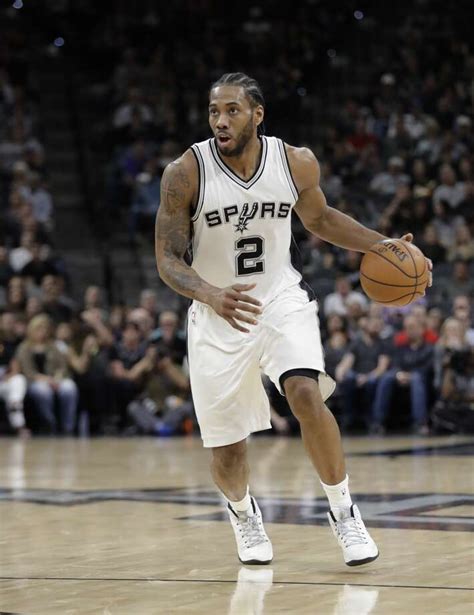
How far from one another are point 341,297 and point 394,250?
889 cm

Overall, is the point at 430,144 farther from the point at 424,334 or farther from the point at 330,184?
the point at 424,334

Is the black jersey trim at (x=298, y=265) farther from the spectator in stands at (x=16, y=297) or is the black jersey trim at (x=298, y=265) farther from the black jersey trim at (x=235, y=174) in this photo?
the spectator in stands at (x=16, y=297)

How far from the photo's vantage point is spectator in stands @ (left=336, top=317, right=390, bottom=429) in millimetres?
13078

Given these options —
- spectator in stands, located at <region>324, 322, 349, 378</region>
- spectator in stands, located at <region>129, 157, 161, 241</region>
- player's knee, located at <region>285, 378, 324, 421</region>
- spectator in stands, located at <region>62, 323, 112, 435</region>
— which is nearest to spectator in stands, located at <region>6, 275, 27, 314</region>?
spectator in stands, located at <region>62, 323, 112, 435</region>

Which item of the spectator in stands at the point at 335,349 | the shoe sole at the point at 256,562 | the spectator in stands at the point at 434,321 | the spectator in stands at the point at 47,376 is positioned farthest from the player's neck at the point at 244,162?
the spectator in stands at the point at 47,376

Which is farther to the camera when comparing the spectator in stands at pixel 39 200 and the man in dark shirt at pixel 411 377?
the spectator in stands at pixel 39 200

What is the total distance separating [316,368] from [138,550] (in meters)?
1.20

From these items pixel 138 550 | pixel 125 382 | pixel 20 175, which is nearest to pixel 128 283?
pixel 20 175

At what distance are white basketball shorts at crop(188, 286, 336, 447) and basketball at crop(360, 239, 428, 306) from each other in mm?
365

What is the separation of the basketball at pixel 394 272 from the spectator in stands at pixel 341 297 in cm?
860

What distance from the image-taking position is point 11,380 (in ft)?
46.0

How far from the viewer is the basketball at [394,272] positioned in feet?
17.2

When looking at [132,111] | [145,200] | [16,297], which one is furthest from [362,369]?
[132,111]

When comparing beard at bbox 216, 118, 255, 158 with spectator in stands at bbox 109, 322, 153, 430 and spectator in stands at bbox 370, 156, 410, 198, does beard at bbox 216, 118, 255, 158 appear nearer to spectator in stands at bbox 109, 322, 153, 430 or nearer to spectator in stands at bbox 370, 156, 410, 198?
spectator in stands at bbox 109, 322, 153, 430
